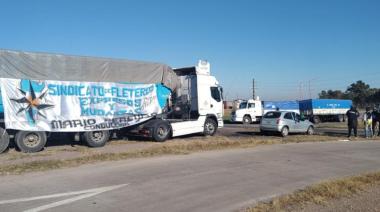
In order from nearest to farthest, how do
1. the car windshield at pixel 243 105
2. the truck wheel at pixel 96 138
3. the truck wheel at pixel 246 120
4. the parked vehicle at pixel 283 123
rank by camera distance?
the truck wheel at pixel 96 138, the parked vehicle at pixel 283 123, the truck wheel at pixel 246 120, the car windshield at pixel 243 105

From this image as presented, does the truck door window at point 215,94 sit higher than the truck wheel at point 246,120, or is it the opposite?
the truck door window at point 215,94

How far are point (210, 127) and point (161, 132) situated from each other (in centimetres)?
375

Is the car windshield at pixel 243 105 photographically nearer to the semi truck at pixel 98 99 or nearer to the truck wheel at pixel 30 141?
the semi truck at pixel 98 99

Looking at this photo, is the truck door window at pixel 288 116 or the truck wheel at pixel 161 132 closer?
the truck wheel at pixel 161 132

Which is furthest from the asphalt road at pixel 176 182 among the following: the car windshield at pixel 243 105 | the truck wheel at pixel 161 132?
the car windshield at pixel 243 105

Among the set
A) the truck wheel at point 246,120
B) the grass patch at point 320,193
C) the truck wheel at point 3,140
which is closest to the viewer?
the grass patch at point 320,193

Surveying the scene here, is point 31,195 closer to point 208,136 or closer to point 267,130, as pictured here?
point 208,136

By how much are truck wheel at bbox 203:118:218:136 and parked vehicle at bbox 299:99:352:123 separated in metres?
24.8

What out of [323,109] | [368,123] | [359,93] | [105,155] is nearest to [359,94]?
[359,93]

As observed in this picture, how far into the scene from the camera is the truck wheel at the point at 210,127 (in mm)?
21031

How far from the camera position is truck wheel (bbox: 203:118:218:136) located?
69.0 ft

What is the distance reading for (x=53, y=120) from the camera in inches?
591

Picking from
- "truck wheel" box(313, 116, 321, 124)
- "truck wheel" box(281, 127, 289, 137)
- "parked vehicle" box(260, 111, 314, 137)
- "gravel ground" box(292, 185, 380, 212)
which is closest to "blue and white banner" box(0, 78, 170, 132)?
"parked vehicle" box(260, 111, 314, 137)

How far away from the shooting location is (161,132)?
60.1 feet
